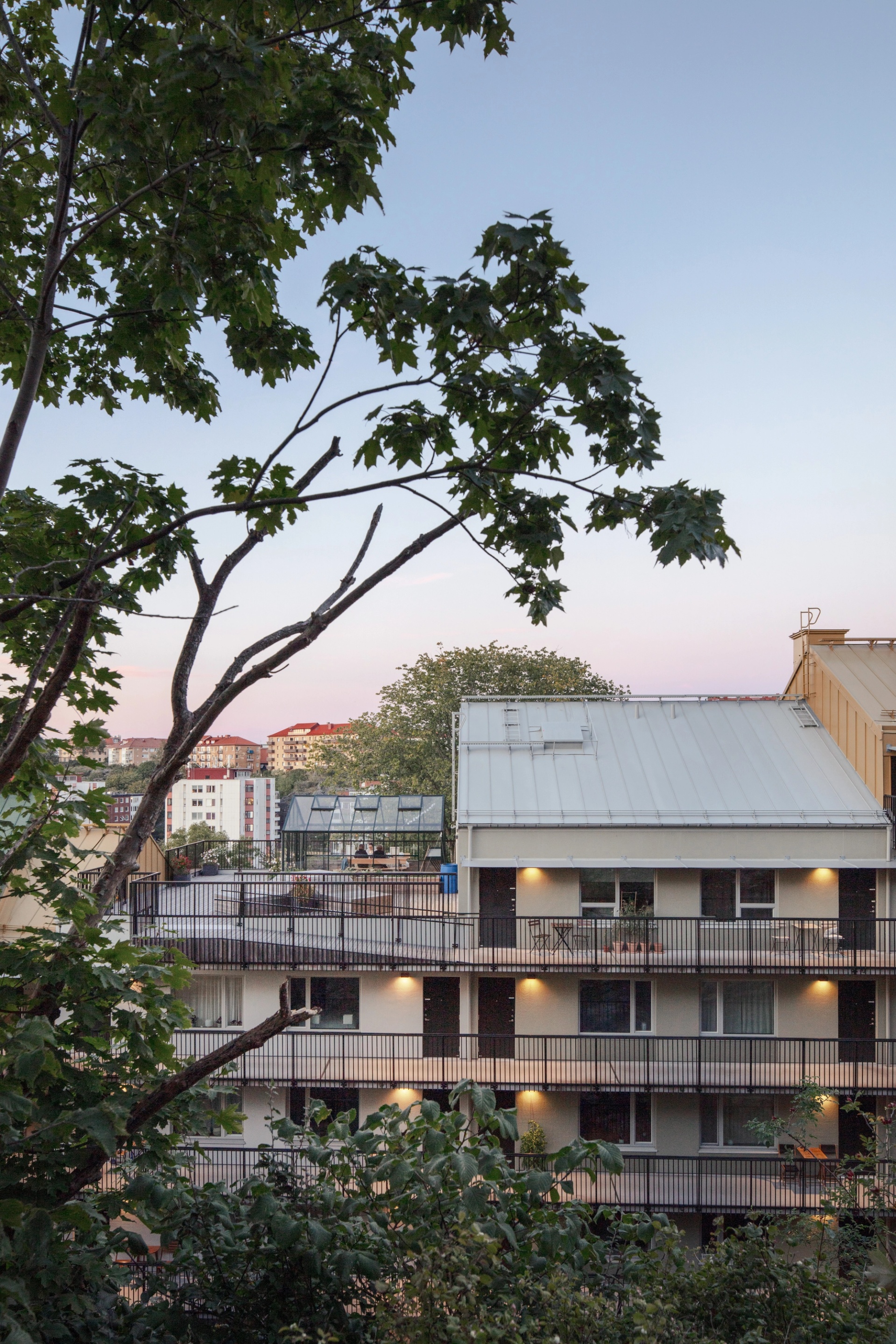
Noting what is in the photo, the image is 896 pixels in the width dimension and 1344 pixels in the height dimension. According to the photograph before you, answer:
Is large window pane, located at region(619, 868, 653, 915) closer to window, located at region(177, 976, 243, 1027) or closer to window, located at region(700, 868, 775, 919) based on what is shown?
window, located at region(700, 868, 775, 919)

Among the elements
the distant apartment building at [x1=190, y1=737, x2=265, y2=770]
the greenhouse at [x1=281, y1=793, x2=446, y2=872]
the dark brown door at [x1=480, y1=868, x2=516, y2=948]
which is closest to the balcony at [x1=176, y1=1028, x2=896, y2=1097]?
the dark brown door at [x1=480, y1=868, x2=516, y2=948]

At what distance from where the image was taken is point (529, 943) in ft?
49.3

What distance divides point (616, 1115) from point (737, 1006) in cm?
312

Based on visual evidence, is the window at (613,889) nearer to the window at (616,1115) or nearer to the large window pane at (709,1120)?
the window at (616,1115)

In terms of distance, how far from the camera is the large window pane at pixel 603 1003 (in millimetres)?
15188

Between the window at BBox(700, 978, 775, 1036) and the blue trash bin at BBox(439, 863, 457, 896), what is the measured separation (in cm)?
586

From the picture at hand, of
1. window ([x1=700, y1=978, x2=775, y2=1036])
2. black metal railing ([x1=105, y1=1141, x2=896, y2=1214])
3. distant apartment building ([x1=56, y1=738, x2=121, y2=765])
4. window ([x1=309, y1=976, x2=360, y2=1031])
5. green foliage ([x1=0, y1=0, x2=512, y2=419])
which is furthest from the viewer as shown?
window ([x1=309, y1=976, x2=360, y2=1031])

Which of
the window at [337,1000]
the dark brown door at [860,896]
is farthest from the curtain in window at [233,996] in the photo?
the dark brown door at [860,896]

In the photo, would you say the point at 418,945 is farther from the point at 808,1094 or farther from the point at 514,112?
the point at 514,112

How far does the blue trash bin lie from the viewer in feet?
59.7

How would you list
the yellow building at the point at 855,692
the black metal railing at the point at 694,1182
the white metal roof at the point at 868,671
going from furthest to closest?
the white metal roof at the point at 868,671
the yellow building at the point at 855,692
the black metal railing at the point at 694,1182

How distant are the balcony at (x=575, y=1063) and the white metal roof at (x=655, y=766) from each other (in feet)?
13.1

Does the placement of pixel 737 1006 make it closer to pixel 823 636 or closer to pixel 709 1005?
pixel 709 1005

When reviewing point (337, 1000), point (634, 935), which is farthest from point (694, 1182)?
point (337, 1000)
